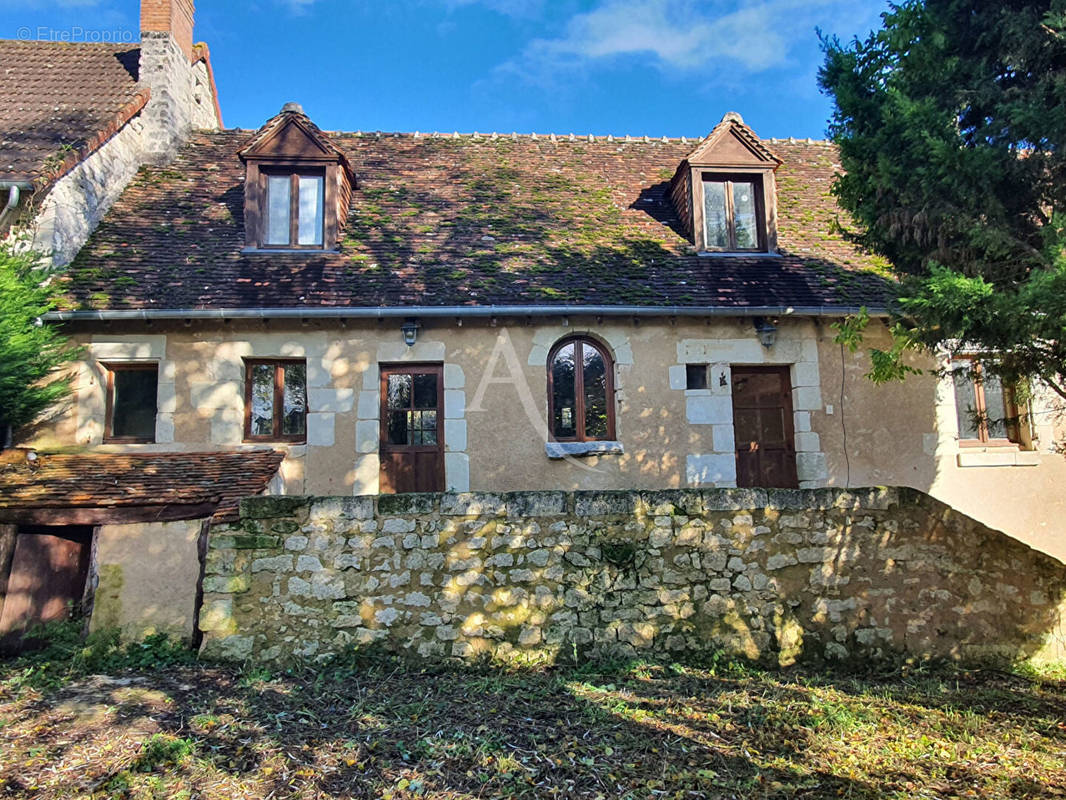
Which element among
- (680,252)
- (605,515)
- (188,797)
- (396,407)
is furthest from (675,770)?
(680,252)

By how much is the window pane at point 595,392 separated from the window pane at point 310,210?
3738 mm

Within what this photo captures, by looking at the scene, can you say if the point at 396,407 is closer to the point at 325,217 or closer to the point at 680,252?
the point at 325,217

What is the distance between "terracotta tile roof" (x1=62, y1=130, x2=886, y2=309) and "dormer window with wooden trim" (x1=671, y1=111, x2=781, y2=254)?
0.29 m

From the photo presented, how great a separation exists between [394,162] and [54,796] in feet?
29.7

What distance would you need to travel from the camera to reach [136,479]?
20.1ft

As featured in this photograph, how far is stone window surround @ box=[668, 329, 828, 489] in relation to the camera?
25.7 ft

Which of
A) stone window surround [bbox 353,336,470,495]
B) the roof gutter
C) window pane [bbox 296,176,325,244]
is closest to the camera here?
the roof gutter

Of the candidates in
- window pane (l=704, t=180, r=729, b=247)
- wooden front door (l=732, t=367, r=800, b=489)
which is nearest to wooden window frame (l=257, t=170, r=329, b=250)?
window pane (l=704, t=180, r=729, b=247)

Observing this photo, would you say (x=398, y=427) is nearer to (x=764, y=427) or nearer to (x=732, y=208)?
(x=764, y=427)

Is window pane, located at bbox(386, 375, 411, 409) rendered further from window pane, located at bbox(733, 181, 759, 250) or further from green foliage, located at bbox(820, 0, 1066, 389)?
green foliage, located at bbox(820, 0, 1066, 389)

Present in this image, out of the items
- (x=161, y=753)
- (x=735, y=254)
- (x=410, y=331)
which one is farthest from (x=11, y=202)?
(x=735, y=254)

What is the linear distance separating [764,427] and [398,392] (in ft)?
14.7

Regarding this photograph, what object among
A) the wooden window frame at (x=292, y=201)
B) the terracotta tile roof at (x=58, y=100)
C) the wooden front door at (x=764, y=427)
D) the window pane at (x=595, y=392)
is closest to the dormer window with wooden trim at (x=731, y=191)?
the wooden front door at (x=764, y=427)

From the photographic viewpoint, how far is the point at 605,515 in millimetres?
5492
